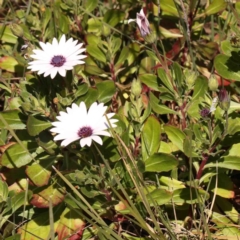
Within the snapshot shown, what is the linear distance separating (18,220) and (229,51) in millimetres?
996

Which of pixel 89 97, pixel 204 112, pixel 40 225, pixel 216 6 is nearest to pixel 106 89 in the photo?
pixel 89 97

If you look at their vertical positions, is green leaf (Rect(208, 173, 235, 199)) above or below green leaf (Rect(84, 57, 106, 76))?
below

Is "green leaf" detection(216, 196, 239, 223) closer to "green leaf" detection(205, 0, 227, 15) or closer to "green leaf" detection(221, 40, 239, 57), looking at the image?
"green leaf" detection(221, 40, 239, 57)

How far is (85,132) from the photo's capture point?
1572 mm

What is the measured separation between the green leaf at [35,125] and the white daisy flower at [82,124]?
0.11 metres

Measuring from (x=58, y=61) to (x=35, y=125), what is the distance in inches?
8.8

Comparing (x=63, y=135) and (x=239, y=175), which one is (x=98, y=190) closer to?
(x=63, y=135)

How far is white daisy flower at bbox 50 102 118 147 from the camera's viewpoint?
5.07ft

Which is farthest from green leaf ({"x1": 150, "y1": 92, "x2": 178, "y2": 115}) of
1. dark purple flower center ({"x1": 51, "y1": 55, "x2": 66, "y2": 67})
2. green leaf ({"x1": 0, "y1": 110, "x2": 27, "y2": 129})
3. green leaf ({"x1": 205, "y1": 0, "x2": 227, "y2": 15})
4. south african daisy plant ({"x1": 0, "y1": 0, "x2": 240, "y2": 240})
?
green leaf ({"x1": 205, "y1": 0, "x2": 227, "y2": 15})

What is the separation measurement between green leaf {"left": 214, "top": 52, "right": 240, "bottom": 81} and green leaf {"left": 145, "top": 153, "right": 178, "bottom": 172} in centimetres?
40


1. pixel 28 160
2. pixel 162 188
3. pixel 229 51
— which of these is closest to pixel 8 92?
pixel 28 160

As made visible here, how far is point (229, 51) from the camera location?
1992mm

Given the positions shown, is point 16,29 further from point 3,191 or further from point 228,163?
point 228,163

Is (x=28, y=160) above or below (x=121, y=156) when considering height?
below
